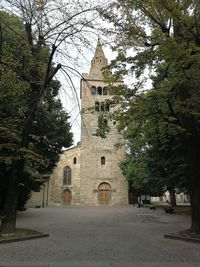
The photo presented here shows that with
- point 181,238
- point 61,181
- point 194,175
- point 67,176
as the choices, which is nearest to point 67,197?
point 61,181

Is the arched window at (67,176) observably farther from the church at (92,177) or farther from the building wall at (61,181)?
the building wall at (61,181)

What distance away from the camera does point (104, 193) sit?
57125mm

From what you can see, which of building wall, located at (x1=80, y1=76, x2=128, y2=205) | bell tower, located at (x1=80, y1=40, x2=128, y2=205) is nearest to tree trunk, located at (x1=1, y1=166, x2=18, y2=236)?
bell tower, located at (x1=80, y1=40, x2=128, y2=205)

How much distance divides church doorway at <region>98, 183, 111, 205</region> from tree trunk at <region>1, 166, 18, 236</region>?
4341cm

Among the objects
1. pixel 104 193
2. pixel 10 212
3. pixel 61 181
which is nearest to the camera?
pixel 10 212

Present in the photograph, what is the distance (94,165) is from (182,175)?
3290 cm

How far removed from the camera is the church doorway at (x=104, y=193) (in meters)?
56.7

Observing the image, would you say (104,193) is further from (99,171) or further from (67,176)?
(67,176)

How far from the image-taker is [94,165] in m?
58.0

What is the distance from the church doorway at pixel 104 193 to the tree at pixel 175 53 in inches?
1707

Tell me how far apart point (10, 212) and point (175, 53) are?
8299 millimetres

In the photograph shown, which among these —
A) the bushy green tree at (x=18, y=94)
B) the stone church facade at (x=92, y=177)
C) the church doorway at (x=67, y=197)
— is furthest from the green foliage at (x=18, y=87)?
the church doorway at (x=67, y=197)

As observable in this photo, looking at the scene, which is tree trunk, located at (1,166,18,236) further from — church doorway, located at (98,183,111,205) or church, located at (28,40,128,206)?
church doorway, located at (98,183,111,205)

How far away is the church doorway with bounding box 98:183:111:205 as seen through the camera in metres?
56.7
